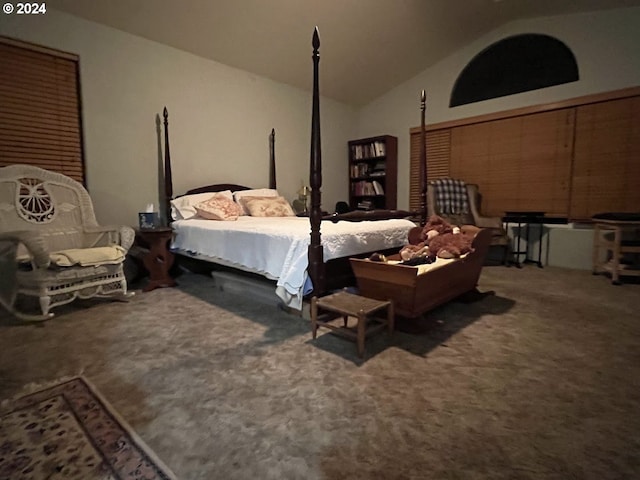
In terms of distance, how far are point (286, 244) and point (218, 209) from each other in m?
1.40

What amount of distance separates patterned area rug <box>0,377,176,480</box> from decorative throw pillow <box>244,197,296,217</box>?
2463 mm

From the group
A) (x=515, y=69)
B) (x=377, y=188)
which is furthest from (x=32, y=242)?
(x=515, y=69)

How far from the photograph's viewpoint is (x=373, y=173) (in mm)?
5414

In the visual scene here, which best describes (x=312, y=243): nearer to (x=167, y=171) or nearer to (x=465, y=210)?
(x=167, y=171)

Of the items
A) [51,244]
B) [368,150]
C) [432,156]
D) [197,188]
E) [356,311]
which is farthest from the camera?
[368,150]

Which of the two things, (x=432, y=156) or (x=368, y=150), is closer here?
(x=432, y=156)

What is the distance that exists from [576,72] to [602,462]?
430cm

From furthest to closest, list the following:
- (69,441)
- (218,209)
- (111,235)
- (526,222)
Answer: (526,222), (218,209), (111,235), (69,441)

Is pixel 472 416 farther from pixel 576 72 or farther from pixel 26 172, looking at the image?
pixel 576 72

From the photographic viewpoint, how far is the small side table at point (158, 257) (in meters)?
3.12

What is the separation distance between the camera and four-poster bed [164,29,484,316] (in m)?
2.16

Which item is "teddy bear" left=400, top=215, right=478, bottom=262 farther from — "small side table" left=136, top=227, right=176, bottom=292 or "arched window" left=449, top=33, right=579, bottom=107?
"arched window" left=449, top=33, right=579, bottom=107

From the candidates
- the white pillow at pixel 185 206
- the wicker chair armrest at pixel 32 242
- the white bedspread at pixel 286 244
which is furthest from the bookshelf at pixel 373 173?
the wicker chair armrest at pixel 32 242

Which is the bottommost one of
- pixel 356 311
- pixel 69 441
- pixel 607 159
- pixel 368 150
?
pixel 69 441
